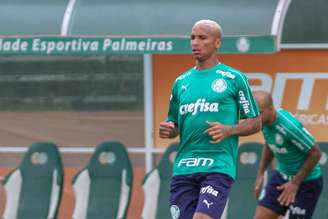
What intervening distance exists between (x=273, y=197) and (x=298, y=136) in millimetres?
660

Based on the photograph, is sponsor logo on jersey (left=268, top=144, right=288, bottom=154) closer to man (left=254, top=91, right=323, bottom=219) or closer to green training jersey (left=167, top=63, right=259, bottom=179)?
man (left=254, top=91, right=323, bottom=219)

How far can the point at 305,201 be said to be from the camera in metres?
8.62

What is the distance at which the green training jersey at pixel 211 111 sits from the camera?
6.76 metres

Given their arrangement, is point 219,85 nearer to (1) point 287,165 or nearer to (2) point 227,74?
(2) point 227,74

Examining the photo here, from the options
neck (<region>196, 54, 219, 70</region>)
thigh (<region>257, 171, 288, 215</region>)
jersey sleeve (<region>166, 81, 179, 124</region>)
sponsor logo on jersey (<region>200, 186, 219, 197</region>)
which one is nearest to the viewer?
sponsor logo on jersey (<region>200, 186, 219, 197</region>)

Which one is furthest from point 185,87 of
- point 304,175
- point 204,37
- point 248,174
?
point 248,174

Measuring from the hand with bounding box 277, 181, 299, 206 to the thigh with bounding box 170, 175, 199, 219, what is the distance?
1.76 metres

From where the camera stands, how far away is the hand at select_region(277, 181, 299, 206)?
27.6 feet

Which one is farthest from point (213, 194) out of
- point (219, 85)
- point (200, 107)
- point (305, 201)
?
point (305, 201)

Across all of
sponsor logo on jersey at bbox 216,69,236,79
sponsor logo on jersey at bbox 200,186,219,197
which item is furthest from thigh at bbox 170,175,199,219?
sponsor logo on jersey at bbox 216,69,236,79

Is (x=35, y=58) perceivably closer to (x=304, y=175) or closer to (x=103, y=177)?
(x=103, y=177)

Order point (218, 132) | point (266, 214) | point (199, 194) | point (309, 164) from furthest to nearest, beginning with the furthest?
point (266, 214) < point (309, 164) < point (199, 194) < point (218, 132)

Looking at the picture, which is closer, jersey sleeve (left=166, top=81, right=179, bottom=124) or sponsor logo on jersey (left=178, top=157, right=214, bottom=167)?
sponsor logo on jersey (left=178, top=157, right=214, bottom=167)

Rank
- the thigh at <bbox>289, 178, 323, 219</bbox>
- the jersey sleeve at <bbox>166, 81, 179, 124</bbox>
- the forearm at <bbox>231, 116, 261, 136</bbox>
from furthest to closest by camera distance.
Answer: the thigh at <bbox>289, 178, 323, 219</bbox>
the jersey sleeve at <bbox>166, 81, 179, 124</bbox>
the forearm at <bbox>231, 116, 261, 136</bbox>
